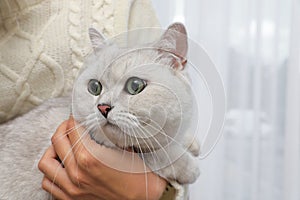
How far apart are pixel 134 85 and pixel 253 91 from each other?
973 mm

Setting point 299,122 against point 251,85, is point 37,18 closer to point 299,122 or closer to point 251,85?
point 251,85

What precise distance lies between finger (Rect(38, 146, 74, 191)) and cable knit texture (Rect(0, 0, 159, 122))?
226 millimetres

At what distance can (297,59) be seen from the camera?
4.46 ft

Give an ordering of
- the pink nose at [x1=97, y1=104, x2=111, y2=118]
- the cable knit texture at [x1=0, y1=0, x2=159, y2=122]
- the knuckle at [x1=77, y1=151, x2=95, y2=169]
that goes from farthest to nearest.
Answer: the cable knit texture at [x1=0, y1=0, x2=159, y2=122], the knuckle at [x1=77, y1=151, x2=95, y2=169], the pink nose at [x1=97, y1=104, x2=111, y2=118]

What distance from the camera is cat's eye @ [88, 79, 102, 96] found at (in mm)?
506

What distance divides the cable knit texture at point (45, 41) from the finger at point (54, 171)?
0.74 ft

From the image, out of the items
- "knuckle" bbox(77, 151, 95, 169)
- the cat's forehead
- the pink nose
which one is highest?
the cat's forehead

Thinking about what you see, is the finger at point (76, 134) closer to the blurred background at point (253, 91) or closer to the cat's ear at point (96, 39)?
the cat's ear at point (96, 39)

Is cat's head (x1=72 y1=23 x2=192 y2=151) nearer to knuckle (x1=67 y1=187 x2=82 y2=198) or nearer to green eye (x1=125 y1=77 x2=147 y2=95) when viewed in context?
green eye (x1=125 y1=77 x2=147 y2=95)

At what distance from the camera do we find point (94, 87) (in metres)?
0.51

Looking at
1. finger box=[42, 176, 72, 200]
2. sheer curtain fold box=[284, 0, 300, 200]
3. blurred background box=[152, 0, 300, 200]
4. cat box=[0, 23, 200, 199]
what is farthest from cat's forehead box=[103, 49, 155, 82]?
sheer curtain fold box=[284, 0, 300, 200]

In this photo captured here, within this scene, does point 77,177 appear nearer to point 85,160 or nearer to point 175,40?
point 85,160

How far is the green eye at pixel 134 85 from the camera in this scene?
486mm

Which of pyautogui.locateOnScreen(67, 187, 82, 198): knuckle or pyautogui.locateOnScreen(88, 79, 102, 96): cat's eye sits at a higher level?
pyautogui.locateOnScreen(88, 79, 102, 96): cat's eye
